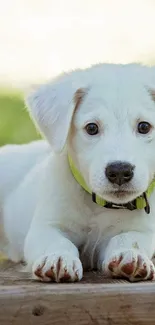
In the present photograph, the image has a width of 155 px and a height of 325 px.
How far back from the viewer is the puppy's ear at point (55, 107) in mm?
5023

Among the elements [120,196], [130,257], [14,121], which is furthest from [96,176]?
[14,121]

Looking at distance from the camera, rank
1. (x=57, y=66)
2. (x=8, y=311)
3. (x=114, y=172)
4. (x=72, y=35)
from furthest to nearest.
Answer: (x=72, y=35), (x=57, y=66), (x=114, y=172), (x=8, y=311)

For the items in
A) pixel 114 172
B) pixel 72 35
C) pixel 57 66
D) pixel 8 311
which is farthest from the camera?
pixel 72 35

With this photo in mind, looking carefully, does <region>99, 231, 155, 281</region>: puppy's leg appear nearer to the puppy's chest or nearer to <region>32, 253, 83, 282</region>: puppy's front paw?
the puppy's chest

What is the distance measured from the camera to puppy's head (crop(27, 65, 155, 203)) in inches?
185

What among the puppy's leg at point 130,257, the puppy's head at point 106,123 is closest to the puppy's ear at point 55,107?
the puppy's head at point 106,123

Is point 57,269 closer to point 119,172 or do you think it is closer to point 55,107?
point 119,172

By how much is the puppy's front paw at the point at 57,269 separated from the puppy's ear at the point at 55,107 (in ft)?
2.12

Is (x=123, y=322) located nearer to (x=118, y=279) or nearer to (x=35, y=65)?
(x=118, y=279)

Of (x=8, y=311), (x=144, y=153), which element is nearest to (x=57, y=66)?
(x=144, y=153)

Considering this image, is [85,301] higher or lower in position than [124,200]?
lower

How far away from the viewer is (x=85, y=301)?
4.17m

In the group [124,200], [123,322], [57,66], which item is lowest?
[123,322]

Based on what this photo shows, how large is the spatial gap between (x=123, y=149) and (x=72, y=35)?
872cm
